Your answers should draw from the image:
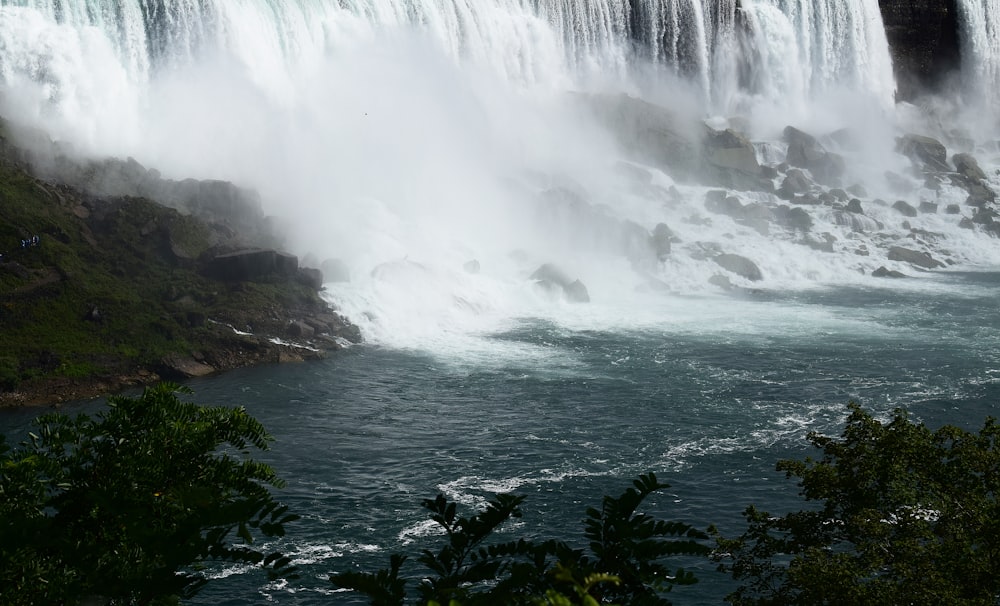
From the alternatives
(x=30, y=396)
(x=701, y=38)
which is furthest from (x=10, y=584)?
(x=701, y=38)

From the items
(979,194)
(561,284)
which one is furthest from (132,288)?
(979,194)

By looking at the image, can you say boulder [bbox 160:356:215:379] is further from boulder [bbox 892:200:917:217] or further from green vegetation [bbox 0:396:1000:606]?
boulder [bbox 892:200:917:217]

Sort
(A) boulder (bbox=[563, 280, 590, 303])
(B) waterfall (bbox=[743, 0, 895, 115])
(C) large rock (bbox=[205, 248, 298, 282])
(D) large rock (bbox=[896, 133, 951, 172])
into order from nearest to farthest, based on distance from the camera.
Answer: (C) large rock (bbox=[205, 248, 298, 282])
(A) boulder (bbox=[563, 280, 590, 303])
(D) large rock (bbox=[896, 133, 951, 172])
(B) waterfall (bbox=[743, 0, 895, 115])

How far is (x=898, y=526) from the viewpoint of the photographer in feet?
39.6

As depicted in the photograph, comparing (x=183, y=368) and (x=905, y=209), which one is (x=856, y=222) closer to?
(x=905, y=209)

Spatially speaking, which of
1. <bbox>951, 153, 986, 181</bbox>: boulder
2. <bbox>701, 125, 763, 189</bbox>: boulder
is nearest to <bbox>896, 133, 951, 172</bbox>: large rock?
<bbox>951, 153, 986, 181</bbox>: boulder

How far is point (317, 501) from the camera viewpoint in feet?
73.1

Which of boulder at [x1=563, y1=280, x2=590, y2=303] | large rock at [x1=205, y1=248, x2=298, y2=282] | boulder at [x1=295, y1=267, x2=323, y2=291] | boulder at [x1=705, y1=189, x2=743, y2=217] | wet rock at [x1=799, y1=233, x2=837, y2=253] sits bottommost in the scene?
boulder at [x1=563, y1=280, x2=590, y2=303]

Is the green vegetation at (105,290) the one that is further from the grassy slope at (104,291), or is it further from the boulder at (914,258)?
the boulder at (914,258)

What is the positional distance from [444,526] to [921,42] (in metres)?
100

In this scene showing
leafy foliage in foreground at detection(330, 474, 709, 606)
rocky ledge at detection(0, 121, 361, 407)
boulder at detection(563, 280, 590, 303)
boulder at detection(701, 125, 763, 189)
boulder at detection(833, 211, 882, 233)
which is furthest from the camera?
boulder at detection(701, 125, 763, 189)

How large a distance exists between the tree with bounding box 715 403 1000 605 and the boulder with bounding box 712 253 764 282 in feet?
142

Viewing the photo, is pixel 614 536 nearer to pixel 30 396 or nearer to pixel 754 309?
pixel 30 396

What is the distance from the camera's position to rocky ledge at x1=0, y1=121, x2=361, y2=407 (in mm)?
32156
